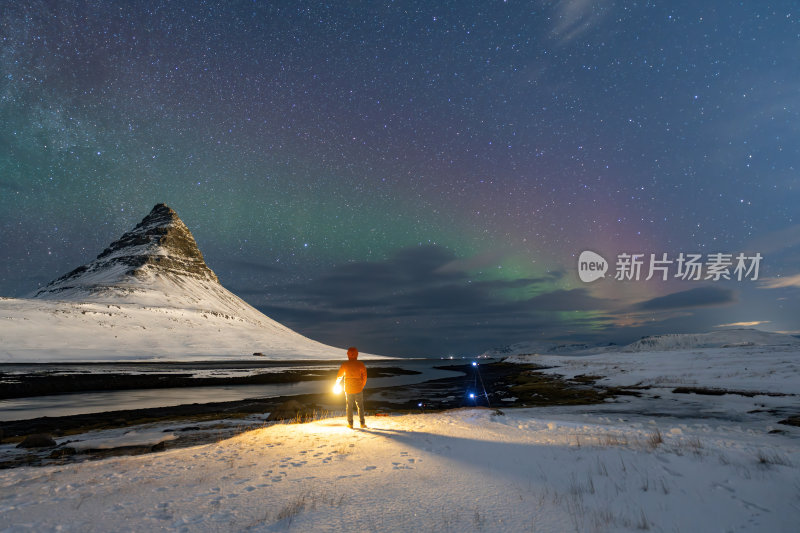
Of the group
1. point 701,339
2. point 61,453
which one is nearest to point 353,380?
point 61,453

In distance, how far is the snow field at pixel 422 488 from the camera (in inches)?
207

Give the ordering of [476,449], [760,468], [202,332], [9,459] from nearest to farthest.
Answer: [760,468] < [476,449] < [9,459] < [202,332]

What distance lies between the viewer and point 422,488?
650 cm

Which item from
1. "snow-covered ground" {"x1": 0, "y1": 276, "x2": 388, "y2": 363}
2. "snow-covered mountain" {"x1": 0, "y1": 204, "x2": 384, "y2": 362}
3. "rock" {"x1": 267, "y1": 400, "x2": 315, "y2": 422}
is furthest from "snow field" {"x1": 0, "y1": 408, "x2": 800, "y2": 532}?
"snow-covered mountain" {"x1": 0, "y1": 204, "x2": 384, "y2": 362}

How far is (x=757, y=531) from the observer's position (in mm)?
5176

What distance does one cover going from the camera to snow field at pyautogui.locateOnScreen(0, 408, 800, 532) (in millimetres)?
5270

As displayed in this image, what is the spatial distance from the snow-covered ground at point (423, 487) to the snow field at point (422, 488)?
0.10ft

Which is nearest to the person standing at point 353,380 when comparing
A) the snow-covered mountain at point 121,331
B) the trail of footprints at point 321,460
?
the trail of footprints at point 321,460

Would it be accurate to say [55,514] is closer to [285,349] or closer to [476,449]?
[476,449]

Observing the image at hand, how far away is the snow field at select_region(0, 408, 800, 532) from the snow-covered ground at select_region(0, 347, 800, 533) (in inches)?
1.2

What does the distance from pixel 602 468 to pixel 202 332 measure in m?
162

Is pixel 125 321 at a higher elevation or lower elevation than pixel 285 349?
higher

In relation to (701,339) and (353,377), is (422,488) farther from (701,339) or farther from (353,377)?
A: (701,339)

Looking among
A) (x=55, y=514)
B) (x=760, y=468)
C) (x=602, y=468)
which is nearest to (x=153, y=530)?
(x=55, y=514)
